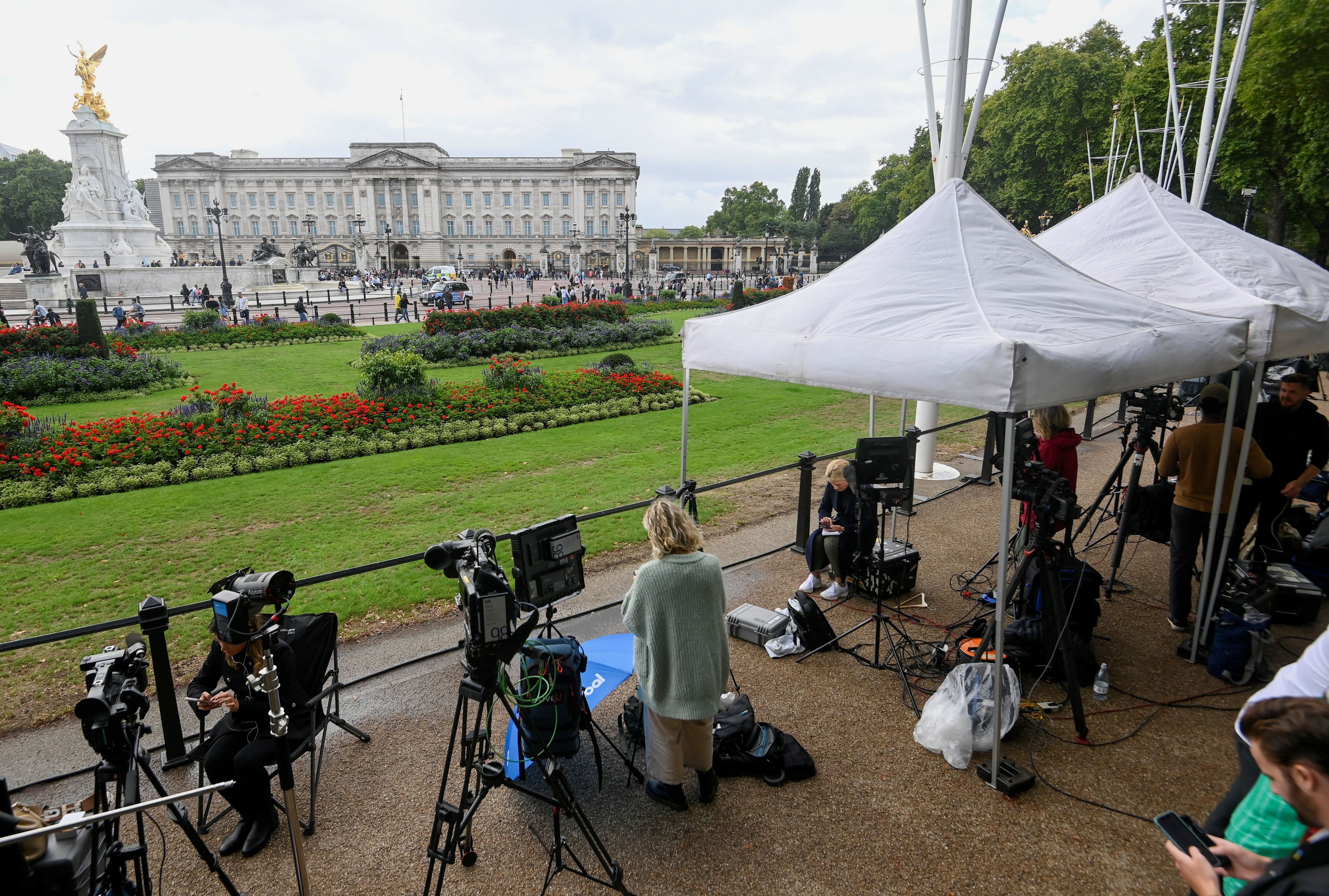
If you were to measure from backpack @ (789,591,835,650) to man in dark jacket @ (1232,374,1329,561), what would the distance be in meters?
3.83

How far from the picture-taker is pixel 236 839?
407 cm

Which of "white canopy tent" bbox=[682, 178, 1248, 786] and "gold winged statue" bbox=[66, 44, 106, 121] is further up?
"gold winged statue" bbox=[66, 44, 106, 121]

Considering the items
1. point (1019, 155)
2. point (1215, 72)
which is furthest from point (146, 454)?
point (1019, 155)

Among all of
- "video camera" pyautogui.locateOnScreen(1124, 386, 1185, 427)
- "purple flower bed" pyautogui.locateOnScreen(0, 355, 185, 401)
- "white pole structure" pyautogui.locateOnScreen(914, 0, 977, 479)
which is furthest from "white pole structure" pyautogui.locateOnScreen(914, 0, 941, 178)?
"purple flower bed" pyautogui.locateOnScreen(0, 355, 185, 401)

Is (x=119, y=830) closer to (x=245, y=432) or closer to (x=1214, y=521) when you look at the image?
(x=1214, y=521)

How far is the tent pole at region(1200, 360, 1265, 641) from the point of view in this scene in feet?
18.6

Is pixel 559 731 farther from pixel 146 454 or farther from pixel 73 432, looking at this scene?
pixel 73 432

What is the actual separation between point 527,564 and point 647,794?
1.62 m

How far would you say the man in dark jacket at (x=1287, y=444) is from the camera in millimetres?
6613

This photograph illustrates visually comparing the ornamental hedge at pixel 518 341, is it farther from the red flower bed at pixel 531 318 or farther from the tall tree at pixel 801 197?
the tall tree at pixel 801 197

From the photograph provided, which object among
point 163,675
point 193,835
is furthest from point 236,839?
point 163,675

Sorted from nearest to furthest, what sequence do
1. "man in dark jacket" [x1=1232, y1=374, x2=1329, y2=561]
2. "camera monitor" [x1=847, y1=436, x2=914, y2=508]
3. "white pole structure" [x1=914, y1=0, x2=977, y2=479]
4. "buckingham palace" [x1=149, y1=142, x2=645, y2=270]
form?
"camera monitor" [x1=847, y1=436, x2=914, y2=508], "man in dark jacket" [x1=1232, y1=374, x2=1329, y2=561], "white pole structure" [x1=914, y1=0, x2=977, y2=479], "buckingham palace" [x1=149, y1=142, x2=645, y2=270]

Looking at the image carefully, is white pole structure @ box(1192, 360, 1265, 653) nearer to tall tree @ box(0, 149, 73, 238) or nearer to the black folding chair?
the black folding chair

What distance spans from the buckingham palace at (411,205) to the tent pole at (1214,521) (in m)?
108
